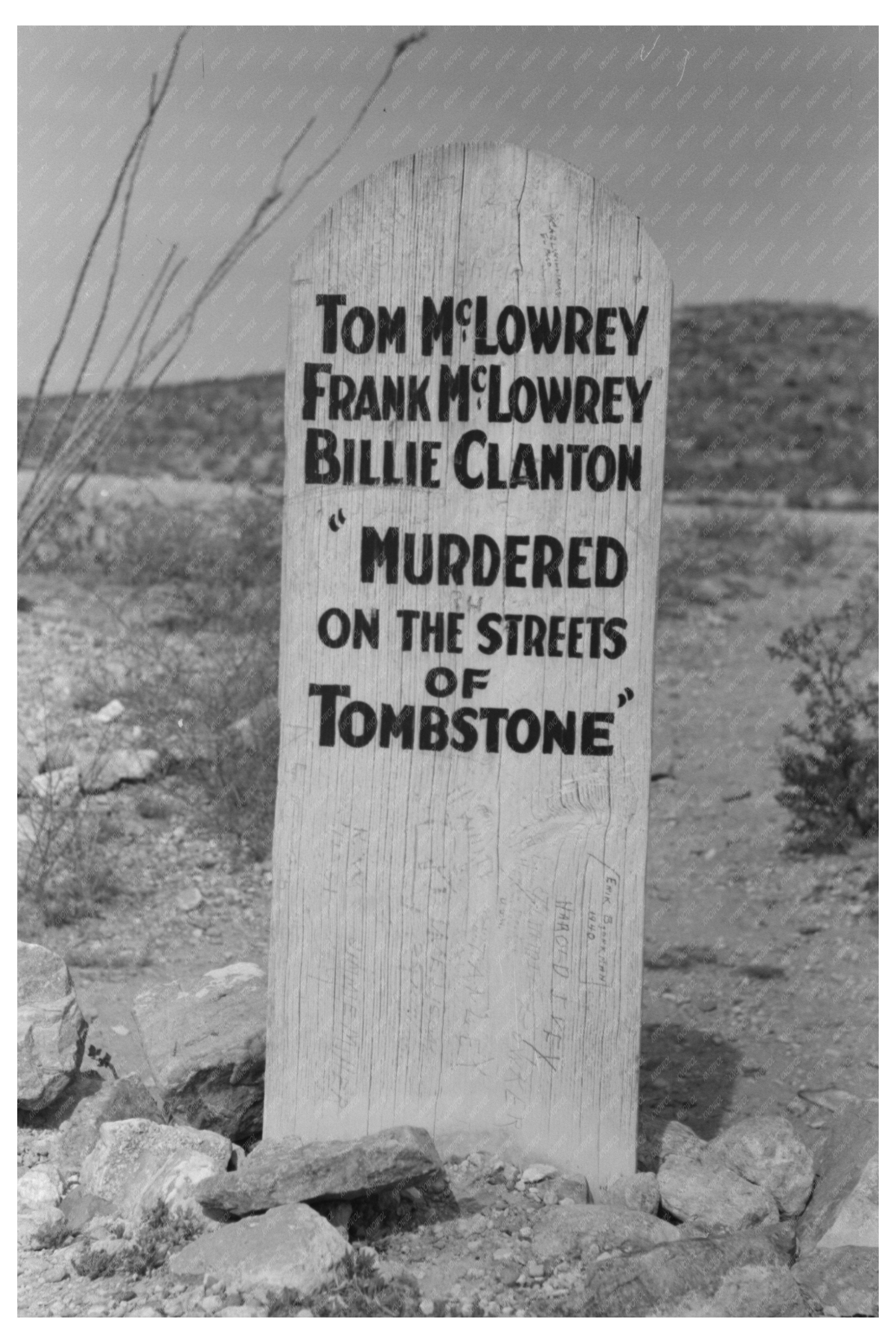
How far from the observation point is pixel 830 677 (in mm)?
8641

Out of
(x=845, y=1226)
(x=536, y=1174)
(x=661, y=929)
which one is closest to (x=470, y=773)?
(x=536, y=1174)

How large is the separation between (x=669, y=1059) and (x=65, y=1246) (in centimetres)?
210

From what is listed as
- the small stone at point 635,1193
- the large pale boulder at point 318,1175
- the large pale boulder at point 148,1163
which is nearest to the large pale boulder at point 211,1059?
the large pale boulder at point 148,1163

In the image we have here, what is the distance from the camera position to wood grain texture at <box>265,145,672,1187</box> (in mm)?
3441

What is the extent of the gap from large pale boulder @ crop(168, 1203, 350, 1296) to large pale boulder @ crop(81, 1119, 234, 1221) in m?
0.24

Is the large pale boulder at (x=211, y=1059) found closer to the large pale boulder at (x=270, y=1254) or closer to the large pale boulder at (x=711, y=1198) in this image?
the large pale boulder at (x=270, y=1254)

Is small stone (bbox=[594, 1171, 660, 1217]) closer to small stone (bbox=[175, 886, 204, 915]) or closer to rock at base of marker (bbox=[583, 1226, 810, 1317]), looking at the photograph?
rock at base of marker (bbox=[583, 1226, 810, 1317])

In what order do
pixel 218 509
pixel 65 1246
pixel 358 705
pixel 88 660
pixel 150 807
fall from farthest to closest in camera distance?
pixel 218 509
pixel 88 660
pixel 150 807
pixel 358 705
pixel 65 1246

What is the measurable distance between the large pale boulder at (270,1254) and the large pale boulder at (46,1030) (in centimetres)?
91

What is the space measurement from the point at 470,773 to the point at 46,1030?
1.37 metres

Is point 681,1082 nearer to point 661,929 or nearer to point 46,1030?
point 661,929

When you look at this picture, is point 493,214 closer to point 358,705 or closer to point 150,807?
point 358,705

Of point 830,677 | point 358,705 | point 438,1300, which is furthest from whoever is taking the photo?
point 830,677

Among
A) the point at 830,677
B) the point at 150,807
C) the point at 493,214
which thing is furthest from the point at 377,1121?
the point at 830,677
